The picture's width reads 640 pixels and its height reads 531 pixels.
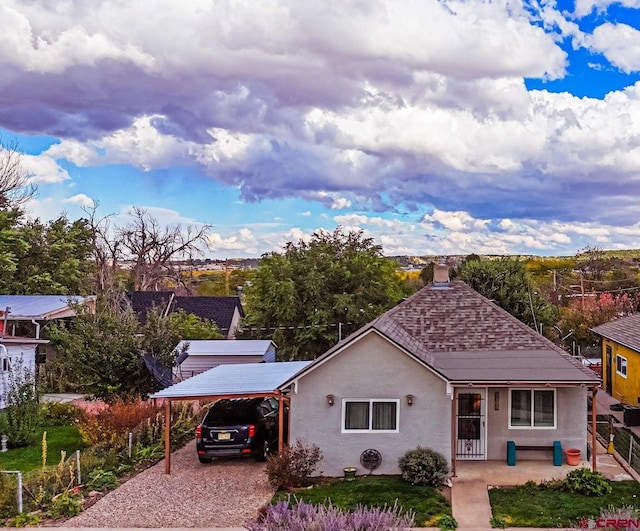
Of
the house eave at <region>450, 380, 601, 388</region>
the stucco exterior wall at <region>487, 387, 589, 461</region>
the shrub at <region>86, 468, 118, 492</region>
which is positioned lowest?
the shrub at <region>86, 468, 118, 492</region>

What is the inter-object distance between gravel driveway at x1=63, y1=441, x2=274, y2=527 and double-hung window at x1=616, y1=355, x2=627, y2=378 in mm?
16099

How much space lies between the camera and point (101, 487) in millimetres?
15250

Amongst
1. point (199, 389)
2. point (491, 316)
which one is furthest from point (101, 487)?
point (491, 316)

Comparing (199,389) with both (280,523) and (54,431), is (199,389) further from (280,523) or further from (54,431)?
A: (280,523)

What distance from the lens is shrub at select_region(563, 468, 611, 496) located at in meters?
14.6

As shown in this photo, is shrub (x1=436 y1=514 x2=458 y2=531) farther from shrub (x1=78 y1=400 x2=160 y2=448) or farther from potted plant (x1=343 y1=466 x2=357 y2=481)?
shrub (x1=78 y1=400 x2=160 y2=448)

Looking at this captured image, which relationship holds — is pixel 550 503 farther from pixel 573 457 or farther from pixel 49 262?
pixel 49 262

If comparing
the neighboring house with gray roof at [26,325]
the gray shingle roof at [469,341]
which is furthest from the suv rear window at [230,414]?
the neighboring house with gray roof at [26,325]

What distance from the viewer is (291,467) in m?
15.5

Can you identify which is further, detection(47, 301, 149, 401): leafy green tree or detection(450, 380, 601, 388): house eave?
detection(47, 301, 149, 401): leafy green tree

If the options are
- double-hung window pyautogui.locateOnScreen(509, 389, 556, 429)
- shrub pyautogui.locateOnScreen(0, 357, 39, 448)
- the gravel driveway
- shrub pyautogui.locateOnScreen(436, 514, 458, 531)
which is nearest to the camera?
shrub pyautogui.locateOnScreen(436, 514, 458, 531)

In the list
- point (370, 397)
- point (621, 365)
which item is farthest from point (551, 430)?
point (621, 365)

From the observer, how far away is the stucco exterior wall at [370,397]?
1638cm

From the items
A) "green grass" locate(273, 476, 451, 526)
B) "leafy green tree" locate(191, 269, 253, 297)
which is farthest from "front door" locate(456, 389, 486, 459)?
"leafy green tree" locate(191, 269, 253, 297)
